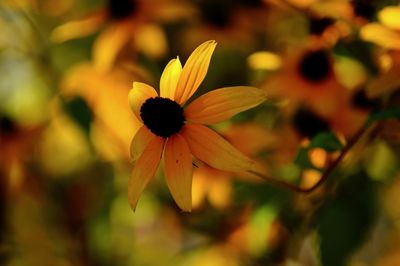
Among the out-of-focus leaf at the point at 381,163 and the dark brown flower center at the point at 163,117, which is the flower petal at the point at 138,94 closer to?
the dark brown flower center at the point at 163,117

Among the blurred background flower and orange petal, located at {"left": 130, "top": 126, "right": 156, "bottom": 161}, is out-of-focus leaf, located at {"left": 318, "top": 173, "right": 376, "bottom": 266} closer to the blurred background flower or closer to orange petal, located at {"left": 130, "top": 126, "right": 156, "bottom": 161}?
the blurred background flower

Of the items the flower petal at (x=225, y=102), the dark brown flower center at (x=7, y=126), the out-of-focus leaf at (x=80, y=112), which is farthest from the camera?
the dark brown flower center at (x=7, y=126)

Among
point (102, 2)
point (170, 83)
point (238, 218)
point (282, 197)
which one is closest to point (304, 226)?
point (282, 197)

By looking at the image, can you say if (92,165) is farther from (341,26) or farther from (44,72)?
(341,26)

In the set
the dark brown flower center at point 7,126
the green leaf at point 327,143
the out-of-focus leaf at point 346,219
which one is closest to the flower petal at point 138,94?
the green leaf at point 327,143

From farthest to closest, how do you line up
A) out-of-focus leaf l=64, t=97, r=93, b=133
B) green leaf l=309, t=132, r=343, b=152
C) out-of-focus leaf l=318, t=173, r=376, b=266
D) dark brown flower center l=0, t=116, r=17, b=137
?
dark brown flower center l=0, t=116, r=17, b=137 → out-of-focus leaf l=64, t=97, r=93, b=133 → out-of-focus leaf l=318, t=173, r=376, b=266 → green leaf l=309, t=132, r=343, b=152

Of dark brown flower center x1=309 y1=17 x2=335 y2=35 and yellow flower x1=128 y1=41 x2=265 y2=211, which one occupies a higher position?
yellow flower x1=128 y1=41 x2=265 y2=211

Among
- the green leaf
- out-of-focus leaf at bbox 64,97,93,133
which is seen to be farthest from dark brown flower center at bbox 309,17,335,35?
out-of-focus leaf at bbox 64,97,93,133
